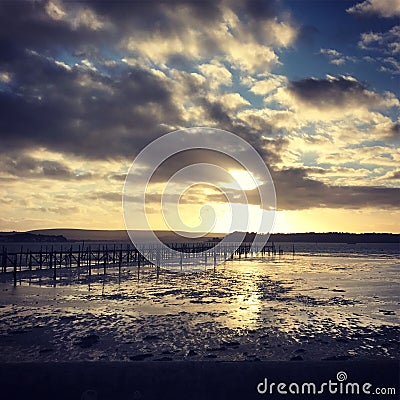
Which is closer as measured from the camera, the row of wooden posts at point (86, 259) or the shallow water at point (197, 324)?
the shallow water at point (197, 324)

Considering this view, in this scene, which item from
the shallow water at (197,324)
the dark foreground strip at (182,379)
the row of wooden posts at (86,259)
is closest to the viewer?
the dark foreground strip at (182,379)

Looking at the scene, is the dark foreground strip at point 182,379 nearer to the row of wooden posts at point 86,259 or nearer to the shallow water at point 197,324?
the shallow water at point 197,324

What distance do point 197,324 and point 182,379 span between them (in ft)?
34.6

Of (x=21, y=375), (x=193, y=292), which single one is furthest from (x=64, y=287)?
(x=21, y=375)

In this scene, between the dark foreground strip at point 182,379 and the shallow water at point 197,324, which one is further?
the shallow water at point 197,324

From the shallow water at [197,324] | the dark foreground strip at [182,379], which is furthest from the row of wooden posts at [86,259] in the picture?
the dark foreground strip at [182,379]

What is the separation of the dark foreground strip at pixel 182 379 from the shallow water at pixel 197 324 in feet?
20.0

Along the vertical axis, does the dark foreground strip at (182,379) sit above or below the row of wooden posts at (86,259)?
above

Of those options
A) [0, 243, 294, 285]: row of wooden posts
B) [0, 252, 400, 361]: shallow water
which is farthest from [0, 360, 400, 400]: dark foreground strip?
[0, 243, 294, 285]: row of wooden posts

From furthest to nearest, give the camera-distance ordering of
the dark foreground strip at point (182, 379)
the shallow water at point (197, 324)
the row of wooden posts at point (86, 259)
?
the row of wooden posts at point (86, 259) → the shallow water at point (197, 324) → the dark foreground strip at point (182, 379)

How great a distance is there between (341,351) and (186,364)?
829cm

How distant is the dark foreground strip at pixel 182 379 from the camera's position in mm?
4371

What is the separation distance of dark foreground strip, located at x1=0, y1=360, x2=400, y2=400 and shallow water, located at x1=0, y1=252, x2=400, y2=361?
611 cm

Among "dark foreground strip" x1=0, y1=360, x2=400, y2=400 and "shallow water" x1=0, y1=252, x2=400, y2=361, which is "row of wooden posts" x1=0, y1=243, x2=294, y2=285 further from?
"dark foreground strip" x1=0, y1=360, x2=400, y2=400
